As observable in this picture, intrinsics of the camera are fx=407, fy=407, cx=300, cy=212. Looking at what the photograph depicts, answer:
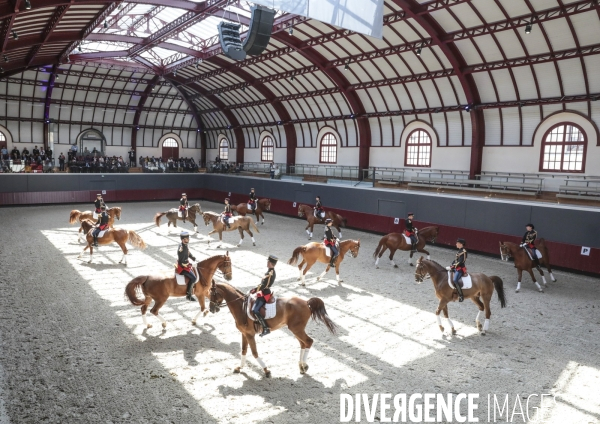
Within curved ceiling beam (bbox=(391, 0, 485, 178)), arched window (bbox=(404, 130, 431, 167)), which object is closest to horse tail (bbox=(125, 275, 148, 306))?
curved ceiling beam (bbox=(391, 0, 485, 178))

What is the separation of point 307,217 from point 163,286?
12.5 metres

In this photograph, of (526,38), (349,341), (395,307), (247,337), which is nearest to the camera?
(247,337)

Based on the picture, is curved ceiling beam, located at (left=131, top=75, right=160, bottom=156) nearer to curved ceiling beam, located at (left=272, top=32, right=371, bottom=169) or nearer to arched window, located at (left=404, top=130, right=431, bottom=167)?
curved ceiling beam, located at (left=272, top=32, right=371, bottom=169)

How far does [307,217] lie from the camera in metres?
20.4

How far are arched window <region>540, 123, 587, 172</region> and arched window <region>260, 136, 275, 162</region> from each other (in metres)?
22.7

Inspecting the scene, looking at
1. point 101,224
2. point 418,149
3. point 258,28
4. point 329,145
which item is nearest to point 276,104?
point 329,145

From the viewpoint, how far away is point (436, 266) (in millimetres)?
8891

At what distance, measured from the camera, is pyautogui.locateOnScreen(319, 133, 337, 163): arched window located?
3169 cm

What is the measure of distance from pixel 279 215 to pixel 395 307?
17.8 metres

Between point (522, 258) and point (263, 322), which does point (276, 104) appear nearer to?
point (522, 258)

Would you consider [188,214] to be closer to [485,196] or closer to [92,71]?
[485,196]

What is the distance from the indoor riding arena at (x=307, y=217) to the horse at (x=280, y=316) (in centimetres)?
4

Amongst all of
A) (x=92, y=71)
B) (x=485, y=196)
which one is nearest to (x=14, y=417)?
(x=485, y=196)

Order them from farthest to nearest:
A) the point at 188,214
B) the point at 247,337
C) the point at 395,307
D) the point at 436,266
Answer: the point at 188,214 < the point at 395,307 < the point at 436,266 < the point at 247,337
